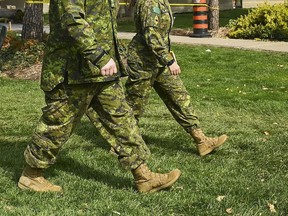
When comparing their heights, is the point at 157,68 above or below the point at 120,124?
above

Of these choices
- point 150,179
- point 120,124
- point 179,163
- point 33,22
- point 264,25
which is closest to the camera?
point 120,124

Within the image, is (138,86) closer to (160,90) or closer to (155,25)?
(160,90)

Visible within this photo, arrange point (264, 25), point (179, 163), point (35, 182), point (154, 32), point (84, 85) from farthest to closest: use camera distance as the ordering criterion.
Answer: point (264, 25) < point (179, 163) < point (154, 32) < point (35, 182) < point (84, 85)

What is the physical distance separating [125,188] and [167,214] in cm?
62

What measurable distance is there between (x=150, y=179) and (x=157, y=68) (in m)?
1.29

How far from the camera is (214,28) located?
55.5ft

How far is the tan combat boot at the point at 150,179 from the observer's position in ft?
13.8

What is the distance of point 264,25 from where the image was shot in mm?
15664

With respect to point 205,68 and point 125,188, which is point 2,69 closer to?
point 205,68

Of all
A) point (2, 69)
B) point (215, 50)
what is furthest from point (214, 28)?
point (2, 69)

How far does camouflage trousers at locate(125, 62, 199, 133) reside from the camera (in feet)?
17.0

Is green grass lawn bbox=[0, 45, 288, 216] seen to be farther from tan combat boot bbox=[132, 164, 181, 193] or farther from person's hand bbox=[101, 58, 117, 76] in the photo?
person's hand bbox=[101, 58, 117, 76]

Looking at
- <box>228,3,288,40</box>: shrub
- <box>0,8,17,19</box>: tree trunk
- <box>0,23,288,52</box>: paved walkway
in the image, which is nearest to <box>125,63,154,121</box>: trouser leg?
<box>0,8,17,19</box>: tree trunk

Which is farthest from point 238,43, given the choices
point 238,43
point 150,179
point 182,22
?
point 150,179
